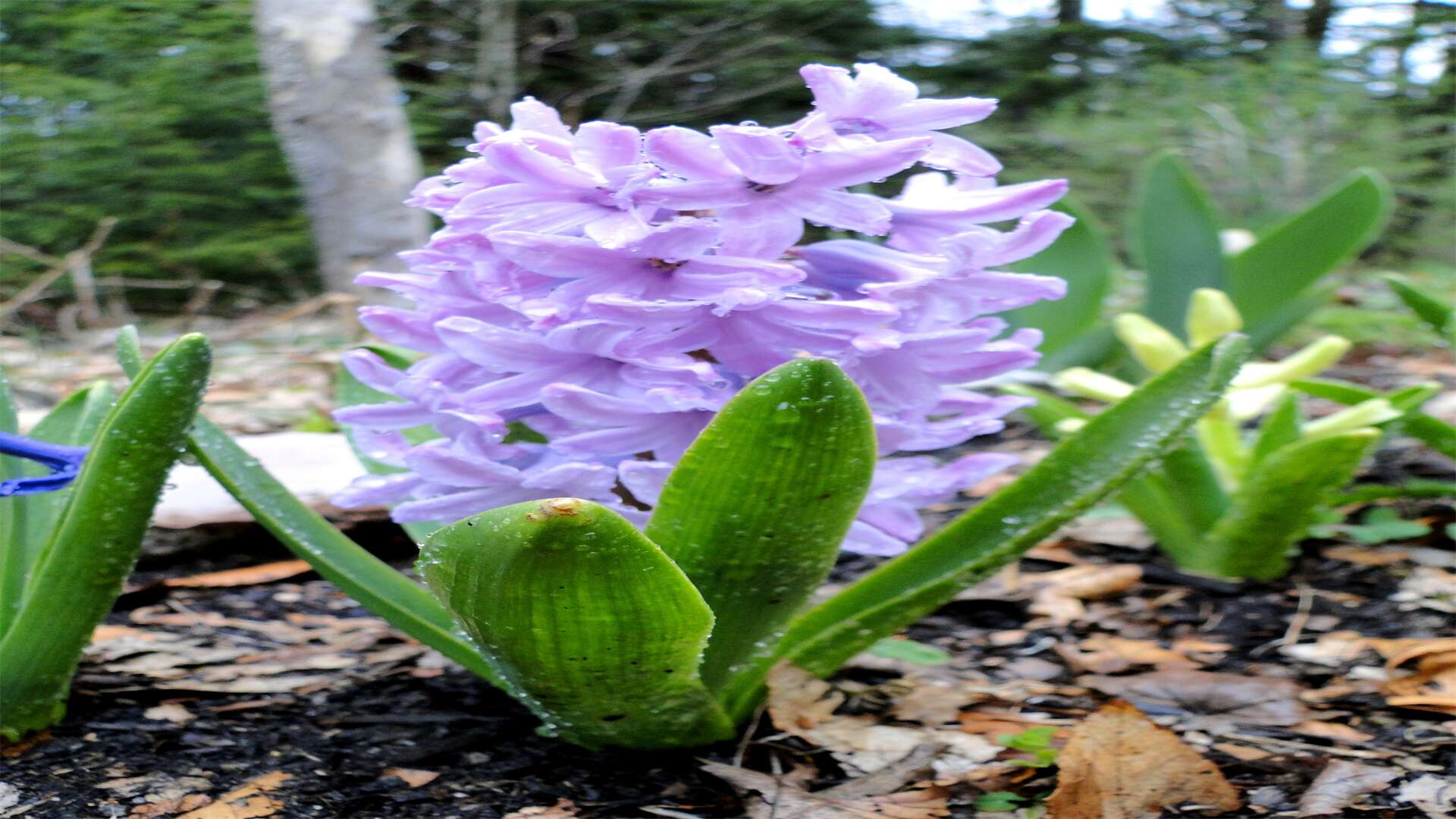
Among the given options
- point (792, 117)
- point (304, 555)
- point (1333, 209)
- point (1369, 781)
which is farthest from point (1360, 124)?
point (304, 555)

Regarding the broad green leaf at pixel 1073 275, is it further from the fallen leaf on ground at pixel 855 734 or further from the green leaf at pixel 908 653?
the fallen leaf on ground at pixel 855 734

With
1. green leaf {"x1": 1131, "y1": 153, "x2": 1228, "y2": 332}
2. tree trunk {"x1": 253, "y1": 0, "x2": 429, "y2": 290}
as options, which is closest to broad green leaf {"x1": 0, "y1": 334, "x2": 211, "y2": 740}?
green leaf {"x1": 1131, "y1": 153, "x2": 1228, "y2": 332}

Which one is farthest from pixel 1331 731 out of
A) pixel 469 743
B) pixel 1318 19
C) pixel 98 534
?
pixel 1318 19

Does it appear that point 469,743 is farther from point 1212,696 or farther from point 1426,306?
point 1426,306

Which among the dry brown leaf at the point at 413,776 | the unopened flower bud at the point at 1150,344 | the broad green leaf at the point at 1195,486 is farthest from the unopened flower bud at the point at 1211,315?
the dry brown leaf at the point at 413,776

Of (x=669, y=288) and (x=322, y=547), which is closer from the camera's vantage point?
(x=669, y=288)
